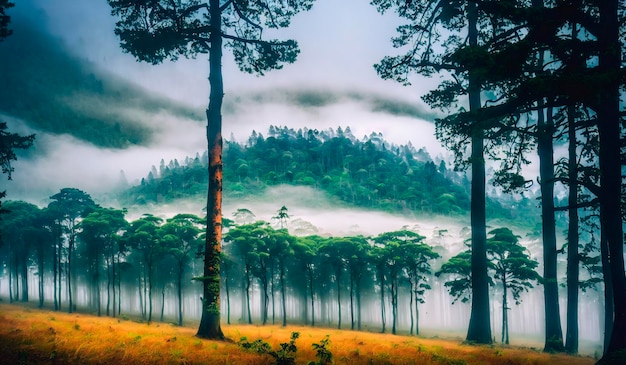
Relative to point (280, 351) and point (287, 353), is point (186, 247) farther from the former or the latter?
point (280, 351)

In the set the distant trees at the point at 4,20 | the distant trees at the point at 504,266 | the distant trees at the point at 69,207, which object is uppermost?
the distant trees at the point at 4,20

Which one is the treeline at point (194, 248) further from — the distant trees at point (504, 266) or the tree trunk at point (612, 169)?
the tree trunk at point (612, 169)

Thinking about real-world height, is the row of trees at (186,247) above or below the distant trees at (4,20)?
below

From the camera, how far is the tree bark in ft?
34.3

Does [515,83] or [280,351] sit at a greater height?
[515,83]

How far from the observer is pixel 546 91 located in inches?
296

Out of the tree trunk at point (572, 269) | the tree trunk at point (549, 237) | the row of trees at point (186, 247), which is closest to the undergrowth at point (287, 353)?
the tree trunk at point (549, 237)

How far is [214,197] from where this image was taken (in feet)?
37.2

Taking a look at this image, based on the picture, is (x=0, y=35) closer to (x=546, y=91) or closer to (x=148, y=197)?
(x=546, y=91)

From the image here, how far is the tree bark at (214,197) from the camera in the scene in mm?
10441

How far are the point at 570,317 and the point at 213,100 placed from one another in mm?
17346

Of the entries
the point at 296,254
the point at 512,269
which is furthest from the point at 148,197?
the point at 512,269

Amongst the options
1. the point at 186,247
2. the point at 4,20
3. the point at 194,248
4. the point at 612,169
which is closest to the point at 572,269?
the point at 612,169

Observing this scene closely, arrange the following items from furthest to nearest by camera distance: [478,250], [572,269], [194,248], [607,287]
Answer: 1. [194,248]
2. [572,269]
3. [478,250]
4. [607,287]
